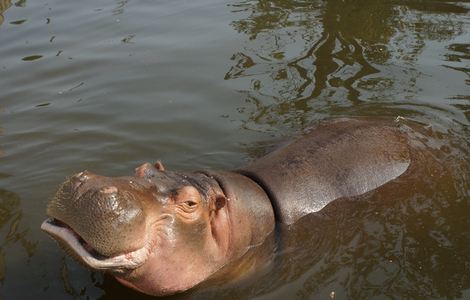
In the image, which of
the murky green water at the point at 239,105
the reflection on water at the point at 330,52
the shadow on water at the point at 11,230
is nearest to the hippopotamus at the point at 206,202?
the murky green water at the point at 239,105

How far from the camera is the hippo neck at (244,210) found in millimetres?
4879

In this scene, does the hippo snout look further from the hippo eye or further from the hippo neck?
the hippo neck

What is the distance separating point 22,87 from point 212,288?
5267 mm

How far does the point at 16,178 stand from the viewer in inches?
262

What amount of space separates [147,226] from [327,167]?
2.04 m

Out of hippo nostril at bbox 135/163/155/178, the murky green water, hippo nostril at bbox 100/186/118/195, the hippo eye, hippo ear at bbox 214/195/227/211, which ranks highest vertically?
hippo nostril at bbox 100/186/118/195

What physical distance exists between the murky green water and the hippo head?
0.45 meters

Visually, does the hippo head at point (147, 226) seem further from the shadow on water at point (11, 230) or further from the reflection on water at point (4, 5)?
the reflection on water at point (4, 5)

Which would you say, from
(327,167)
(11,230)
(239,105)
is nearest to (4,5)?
(239,105)

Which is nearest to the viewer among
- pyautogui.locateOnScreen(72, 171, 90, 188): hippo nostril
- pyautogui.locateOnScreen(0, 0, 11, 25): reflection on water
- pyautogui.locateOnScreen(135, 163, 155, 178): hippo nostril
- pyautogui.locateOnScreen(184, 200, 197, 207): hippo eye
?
pyautogui.locateOnScreen(72, 171, 90, 188): hippo nostril

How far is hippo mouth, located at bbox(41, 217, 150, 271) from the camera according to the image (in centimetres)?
387

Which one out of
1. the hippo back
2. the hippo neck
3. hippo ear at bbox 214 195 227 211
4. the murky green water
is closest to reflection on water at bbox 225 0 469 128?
the murky green water

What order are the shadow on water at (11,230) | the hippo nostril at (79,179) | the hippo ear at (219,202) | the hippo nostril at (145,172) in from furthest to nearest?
the shadow on water at (11,230) < the hippo ear at (219,202) < the hippo nostril at (145,172) < the hippo nostril at (79,179)

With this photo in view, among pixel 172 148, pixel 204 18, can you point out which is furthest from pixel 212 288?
pixel 204 18
